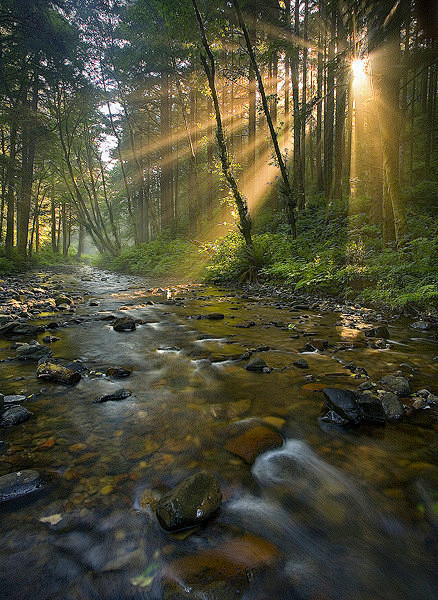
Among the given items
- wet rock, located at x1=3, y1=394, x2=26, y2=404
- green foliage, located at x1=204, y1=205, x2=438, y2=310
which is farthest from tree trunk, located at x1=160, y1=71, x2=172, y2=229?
wet rock, located at x1=3, y1=394, x2=26, y2=404

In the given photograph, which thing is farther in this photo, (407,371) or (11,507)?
(407,371)

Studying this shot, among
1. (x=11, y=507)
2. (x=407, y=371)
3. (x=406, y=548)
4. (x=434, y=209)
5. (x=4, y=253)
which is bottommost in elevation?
(x=11, y=507)

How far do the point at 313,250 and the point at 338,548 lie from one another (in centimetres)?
1050

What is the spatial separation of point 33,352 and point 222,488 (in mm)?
3445

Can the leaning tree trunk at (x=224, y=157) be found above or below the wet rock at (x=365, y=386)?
above

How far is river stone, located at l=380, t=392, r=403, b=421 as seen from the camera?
8.15 ft

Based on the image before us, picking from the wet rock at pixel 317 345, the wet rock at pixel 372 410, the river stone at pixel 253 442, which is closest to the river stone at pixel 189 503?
the river stone at pixel 253 442

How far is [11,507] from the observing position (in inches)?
64.5

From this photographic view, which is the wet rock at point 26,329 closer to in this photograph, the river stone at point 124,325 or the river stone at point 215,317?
the river stone at point 124,325

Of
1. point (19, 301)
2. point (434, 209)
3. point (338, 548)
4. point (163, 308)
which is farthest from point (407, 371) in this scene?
point (434, 209)

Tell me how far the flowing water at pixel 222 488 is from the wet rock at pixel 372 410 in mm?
106

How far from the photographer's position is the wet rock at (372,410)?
2436 mm

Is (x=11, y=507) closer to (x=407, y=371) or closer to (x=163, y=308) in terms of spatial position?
(x=407, y=371)

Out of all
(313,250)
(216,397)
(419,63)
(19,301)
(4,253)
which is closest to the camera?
(216,397)
